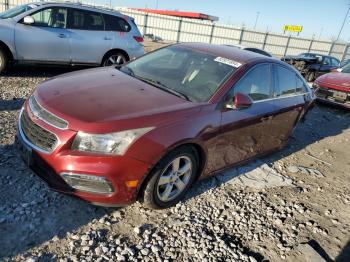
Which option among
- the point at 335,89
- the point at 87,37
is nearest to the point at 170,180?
the point at 87,37

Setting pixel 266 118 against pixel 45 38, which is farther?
pixel 45 38

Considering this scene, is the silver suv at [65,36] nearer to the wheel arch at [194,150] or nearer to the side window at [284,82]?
the side window at [284,82]

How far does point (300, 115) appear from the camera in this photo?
570 centimetres

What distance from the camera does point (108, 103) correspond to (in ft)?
10.8

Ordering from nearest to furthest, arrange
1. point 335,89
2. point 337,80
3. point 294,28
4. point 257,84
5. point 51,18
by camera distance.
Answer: point 257,84, point 51,18, point 335,89, point 337,80, point 294,28

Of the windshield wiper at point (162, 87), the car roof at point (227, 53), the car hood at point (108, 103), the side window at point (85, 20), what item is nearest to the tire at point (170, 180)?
the car hood at point (108, 103)

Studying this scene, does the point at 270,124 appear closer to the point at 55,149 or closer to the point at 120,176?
the point at 120,176

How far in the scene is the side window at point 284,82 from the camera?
4.86 meters

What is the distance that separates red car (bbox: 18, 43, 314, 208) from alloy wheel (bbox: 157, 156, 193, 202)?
12 mm

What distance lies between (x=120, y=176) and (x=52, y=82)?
5.17 ft

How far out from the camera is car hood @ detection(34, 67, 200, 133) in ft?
9.82

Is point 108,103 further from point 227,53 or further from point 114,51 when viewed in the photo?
point 114,51

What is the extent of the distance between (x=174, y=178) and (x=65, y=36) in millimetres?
5732

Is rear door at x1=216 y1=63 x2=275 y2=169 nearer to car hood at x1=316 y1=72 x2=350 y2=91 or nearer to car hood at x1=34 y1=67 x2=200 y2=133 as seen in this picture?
car hood at x1=34 y1=67 x2=200 y2=133
